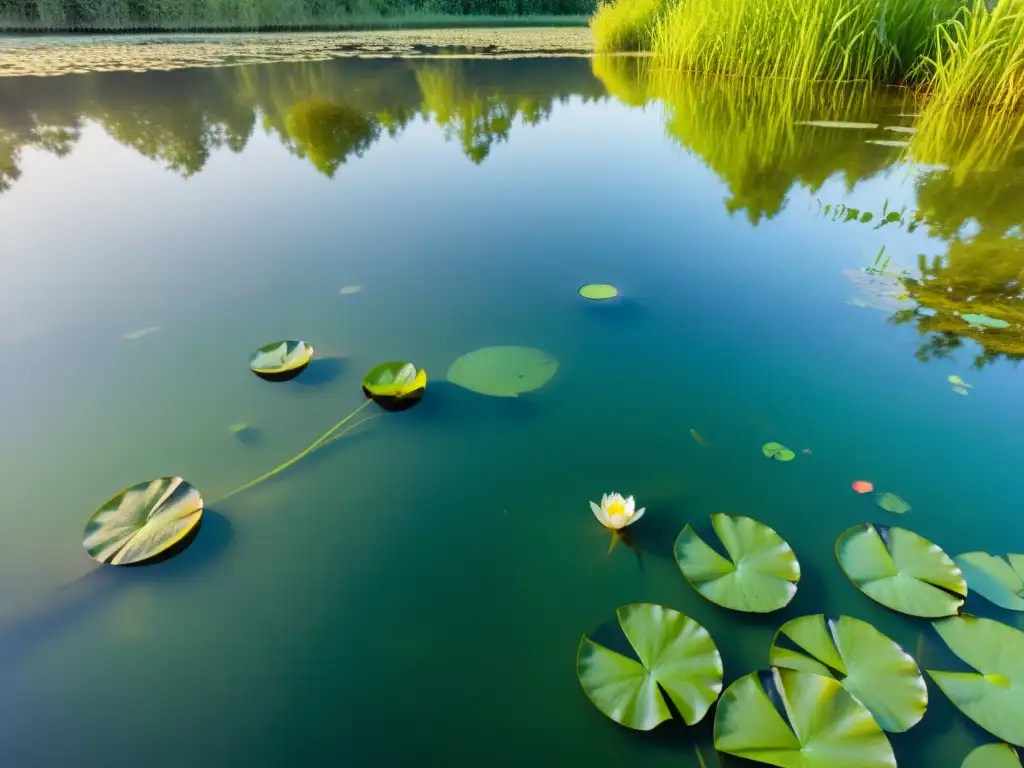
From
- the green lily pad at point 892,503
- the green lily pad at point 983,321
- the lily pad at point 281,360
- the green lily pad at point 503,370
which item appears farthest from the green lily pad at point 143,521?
the green lily pad at point 983,321

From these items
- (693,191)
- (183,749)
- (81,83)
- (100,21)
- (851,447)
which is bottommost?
(183,749)

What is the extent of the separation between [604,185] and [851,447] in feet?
6.14

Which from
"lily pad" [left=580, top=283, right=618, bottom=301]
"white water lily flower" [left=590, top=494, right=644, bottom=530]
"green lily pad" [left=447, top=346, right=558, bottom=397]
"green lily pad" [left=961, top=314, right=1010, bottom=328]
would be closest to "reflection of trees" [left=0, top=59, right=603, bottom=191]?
"lily pad" [left=580, top=283, right=618, bottom=301]

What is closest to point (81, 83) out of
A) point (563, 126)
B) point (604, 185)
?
point (563, 126)

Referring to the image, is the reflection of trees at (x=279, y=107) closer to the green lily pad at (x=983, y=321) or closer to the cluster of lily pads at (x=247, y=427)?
the cluster of lily pads at (x=247, y=427)

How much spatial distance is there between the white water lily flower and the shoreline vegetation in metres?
3.98

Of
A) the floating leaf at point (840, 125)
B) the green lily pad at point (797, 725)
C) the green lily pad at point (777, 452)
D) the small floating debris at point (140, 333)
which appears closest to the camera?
the green lily pad at point (797, 725)

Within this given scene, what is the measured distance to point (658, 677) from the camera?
671 millimetres

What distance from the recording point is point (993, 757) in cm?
60

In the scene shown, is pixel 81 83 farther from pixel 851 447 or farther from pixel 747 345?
pixel 851 447

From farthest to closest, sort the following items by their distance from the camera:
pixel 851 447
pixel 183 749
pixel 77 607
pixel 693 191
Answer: pixel 693 191
pixel 851 447
pixel 77 607
pixel 183 749

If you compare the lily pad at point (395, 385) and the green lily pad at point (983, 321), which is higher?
the green lily pad at point (983, 321)

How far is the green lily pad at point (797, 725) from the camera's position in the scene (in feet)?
1.92

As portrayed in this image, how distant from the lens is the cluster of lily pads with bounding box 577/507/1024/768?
23.8 inches
